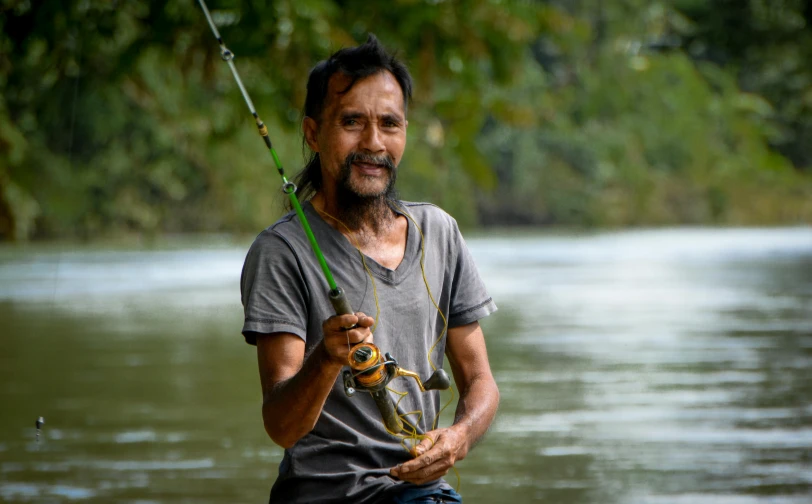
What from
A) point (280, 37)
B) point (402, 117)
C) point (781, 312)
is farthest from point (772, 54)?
point (402, 117)

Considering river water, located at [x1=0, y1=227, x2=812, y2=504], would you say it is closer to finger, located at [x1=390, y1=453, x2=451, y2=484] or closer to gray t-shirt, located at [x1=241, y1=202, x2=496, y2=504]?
gray t-shirt, located at [x1=241, y1=202, x2=496, y2=504]

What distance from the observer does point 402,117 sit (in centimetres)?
326

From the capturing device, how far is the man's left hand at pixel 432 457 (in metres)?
3.05

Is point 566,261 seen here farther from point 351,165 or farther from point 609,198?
point 351,165

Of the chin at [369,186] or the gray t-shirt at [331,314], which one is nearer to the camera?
the gray t-shirt at [331,314]

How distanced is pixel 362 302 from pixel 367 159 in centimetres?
31

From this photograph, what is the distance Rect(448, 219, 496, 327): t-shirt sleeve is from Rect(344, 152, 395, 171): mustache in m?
0.24

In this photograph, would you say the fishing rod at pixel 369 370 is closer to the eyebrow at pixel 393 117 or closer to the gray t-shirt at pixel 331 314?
the gray t-shirt at pixel 331 314

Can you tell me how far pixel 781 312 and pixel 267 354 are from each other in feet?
44.0

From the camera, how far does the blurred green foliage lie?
9461 mm

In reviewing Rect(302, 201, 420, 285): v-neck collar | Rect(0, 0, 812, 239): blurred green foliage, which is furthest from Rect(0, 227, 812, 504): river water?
Rect(302, 201, 420, 285): v-neck collar

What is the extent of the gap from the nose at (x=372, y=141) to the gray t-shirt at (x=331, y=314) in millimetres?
182

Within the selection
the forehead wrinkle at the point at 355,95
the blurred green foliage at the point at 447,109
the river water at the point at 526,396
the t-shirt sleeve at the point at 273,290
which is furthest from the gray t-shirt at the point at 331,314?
the river water at the point at 526,396

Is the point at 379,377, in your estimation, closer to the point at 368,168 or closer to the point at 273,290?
the point at 273,290
